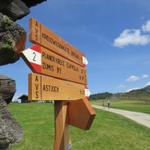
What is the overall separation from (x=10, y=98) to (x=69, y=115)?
6.22 feet

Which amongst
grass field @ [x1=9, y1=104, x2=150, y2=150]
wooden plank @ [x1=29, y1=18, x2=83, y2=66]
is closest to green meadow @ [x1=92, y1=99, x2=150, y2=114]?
grass field @ [x1=9, y1=104, x2=150, y2=150]

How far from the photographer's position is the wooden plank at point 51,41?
4.71 metres

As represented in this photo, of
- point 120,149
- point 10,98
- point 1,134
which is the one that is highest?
point 10,98

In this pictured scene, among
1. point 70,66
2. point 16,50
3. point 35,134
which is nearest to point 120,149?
point 35,134

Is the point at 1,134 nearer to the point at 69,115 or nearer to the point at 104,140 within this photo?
the point at 69,115

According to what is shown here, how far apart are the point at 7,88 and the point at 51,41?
168 centimetres

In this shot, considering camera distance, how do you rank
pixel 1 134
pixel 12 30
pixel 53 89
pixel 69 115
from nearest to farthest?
pixel 1 134 → pixel 12 30 → pixel 53 89 → pixel 69 115

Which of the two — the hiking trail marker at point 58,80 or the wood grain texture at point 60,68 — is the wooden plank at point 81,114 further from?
the wood grain texture at point 60,68

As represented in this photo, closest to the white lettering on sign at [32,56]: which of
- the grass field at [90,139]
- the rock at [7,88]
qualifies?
the rock at [7,88]

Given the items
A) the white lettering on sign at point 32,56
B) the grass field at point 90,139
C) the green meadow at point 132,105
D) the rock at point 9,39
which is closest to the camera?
the rock at point 9,39

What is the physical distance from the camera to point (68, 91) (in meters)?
5.68

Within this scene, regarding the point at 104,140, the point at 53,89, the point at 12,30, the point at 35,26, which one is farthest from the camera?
the point at 104,140

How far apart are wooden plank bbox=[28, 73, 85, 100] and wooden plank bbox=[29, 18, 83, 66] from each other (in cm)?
44

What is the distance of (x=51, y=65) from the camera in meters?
5.11
